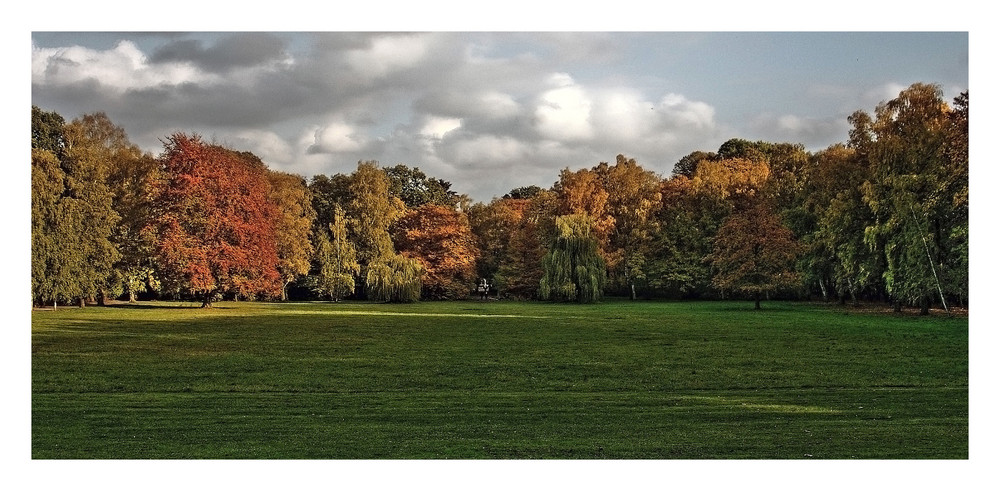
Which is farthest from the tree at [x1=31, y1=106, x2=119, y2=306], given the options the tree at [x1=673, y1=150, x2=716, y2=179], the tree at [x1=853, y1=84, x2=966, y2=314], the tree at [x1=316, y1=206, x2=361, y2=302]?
the tree at [x1=673, y1=150, x2=716, y2=179]

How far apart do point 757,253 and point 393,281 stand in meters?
13.9

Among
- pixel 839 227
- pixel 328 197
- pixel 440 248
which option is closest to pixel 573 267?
pixel 440 248

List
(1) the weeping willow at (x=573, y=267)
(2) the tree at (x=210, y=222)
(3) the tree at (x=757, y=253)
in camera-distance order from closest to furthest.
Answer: (2) the tree at (x=210, y=222) → (3) the tree at (x=757, y=253) → (1) the weeping willow at (x=573, y=267)

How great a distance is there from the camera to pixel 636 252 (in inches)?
1387

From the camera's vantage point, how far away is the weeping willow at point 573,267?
33.4 m

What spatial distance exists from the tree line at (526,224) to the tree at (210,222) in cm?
6

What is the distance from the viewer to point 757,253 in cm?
2892

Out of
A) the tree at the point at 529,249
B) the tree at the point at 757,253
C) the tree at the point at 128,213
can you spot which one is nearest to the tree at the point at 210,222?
the tree at the point at 128,213

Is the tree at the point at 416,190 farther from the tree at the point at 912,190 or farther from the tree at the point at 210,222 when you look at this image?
the tree at the point at 912,190

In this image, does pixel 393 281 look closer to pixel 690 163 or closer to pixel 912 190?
pixel 690 163

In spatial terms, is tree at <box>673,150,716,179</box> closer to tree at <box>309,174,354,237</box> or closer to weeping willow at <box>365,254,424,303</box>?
weeping willow at <box>365,254,424,303</box>

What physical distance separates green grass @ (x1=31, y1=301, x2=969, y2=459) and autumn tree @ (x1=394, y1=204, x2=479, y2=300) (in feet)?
49.2

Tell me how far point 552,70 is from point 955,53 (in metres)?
6.42

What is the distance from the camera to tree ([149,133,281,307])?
77.2ft
